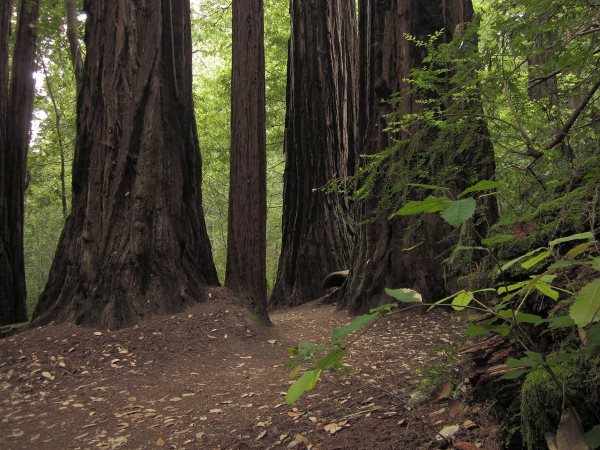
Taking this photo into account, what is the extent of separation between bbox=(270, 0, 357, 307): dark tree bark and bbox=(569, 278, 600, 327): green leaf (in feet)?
24.9

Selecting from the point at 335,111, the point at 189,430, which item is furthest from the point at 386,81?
the point at 189,430

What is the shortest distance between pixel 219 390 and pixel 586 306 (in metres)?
3.50

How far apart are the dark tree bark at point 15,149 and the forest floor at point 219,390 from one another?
425cm

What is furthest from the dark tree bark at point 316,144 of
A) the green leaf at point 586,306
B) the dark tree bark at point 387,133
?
the green leaf at point 586,306

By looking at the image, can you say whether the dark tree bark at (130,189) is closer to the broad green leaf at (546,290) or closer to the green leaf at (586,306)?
the broad green leaf at (546,290)

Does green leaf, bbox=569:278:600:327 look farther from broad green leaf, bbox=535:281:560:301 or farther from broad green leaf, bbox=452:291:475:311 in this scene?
broad green leaf, bbox=452:291:475:311

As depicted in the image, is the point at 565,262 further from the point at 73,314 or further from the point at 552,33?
the point at 73,314

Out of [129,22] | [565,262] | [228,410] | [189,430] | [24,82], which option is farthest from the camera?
[24,82]

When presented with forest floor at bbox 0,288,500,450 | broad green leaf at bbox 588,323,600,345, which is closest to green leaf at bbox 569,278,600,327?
broad green leaf at bbox 588,323,600,345

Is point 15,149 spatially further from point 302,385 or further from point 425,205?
point 425,205

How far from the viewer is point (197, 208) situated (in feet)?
20.8

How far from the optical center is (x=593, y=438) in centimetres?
131

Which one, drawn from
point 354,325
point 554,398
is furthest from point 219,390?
point 354,325

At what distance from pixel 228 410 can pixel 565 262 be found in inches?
114
